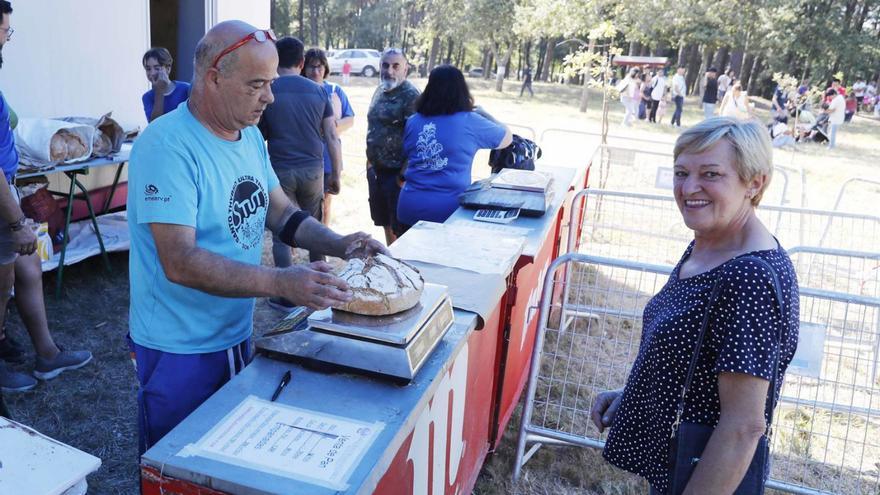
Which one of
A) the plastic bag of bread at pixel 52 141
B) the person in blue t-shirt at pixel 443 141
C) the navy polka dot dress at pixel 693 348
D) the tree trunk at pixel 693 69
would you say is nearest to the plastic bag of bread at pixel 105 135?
the plastic bag of bread at pixel 52 141

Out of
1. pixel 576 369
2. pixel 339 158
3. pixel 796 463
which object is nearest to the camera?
pixel 796 463

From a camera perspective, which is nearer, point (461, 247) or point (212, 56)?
point (212, 56)

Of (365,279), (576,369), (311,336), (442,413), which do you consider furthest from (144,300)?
(576,369)

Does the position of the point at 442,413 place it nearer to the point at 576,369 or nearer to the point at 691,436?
the point at 691,436

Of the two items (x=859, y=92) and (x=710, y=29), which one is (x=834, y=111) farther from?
(x=859, y=92)

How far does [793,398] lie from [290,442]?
104 inches

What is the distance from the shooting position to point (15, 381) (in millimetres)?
3514

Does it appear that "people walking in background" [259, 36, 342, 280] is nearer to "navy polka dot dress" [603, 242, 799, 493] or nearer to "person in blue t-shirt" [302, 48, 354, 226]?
"person in blue t-shirt" [302, 48, 354, 226]

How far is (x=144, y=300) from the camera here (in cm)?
178

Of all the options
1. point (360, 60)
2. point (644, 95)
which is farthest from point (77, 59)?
point (360, 60)

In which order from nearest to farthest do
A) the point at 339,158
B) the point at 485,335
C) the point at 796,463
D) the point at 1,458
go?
the point at 1,458 < the point at 485,335 < the point at 796,463 < the point at 339,158

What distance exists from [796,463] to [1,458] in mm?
3585

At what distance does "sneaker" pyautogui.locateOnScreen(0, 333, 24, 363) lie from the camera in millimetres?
3773

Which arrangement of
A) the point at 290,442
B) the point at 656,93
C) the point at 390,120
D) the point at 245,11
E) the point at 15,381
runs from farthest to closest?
1. the point at 656,93
2. the point at 245,11
3. the point at 390,120
4. the point at 15,381
5. the point at 290,442
